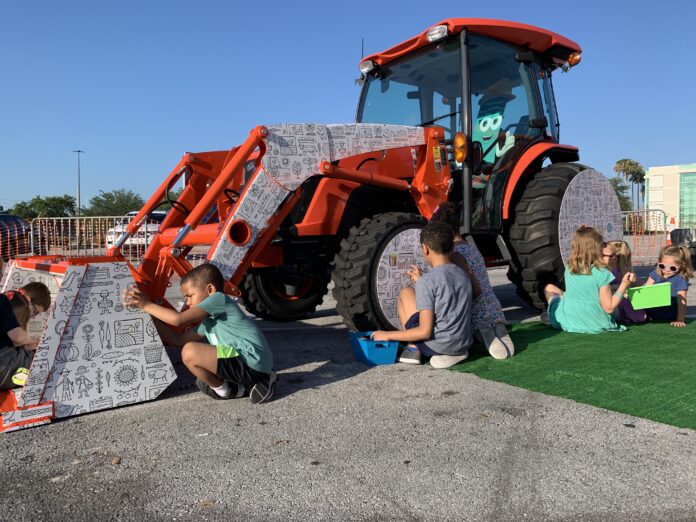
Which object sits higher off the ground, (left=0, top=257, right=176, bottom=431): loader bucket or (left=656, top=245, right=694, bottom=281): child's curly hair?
(left=656, top=245, right=694, bottom=281): child's curly hair

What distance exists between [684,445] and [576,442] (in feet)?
1.49

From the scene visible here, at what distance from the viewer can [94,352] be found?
3.32 meters

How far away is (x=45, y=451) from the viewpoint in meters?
2.77

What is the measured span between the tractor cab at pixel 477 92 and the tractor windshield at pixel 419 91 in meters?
0.01

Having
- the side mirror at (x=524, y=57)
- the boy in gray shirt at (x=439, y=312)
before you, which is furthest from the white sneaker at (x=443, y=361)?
the side mirror at (x=524, y=57)

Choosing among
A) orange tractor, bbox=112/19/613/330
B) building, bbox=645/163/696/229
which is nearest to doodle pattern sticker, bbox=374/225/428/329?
orange tractor, bbox=112/19/613/330

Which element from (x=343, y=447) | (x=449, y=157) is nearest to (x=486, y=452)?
(x=343, y=447)

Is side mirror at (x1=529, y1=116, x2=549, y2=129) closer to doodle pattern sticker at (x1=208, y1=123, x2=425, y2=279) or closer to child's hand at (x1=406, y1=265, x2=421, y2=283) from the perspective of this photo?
doodle pattern sticker at (x1=208, y1=123, x2=425, y2=279)

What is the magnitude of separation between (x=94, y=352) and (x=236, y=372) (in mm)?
802

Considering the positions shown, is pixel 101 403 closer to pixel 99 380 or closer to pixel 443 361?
pixel 99 380

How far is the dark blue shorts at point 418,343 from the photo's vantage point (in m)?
4.25

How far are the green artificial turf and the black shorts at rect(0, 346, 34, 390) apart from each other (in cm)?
271

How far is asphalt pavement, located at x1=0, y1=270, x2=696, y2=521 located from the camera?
7.04ft

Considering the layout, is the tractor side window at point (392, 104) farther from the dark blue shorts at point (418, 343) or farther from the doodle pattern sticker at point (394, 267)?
the dark blue shorts at point (418, 343)
